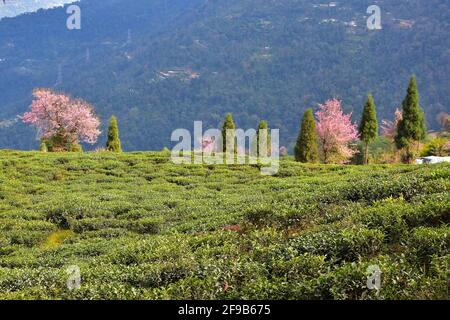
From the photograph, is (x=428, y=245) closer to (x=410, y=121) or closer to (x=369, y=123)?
(x=369, y=123)

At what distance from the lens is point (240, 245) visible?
11.9 m

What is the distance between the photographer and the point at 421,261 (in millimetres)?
8648

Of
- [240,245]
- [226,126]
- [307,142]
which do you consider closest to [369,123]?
Answer: [307,142]

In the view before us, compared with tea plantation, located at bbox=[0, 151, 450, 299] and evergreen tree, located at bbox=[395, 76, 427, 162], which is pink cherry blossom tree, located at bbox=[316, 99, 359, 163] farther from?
tea plantation, located at bbox=[0, 151, 450, 299]

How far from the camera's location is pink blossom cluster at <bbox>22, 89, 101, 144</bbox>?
60344 millimetres

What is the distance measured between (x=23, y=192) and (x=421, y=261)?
87.0 ft

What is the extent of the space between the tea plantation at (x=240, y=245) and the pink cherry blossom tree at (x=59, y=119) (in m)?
34.5

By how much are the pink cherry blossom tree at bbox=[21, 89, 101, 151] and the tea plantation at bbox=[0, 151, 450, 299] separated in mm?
34457

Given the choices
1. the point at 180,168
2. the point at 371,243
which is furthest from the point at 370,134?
the point at 371,243

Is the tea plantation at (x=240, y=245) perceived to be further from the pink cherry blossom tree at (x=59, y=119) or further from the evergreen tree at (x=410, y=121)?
the evergreen tree at (x=410, y=121)

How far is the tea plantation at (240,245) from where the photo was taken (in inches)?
322

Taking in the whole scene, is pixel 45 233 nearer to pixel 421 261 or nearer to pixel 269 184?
pixel 269 184

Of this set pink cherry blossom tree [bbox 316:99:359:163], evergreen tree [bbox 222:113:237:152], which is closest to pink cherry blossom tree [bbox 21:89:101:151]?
evergreen tree [bbox 222:113:237:152]
